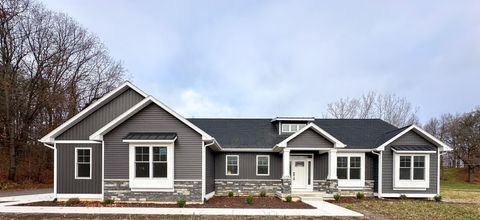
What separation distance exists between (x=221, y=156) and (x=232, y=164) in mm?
806

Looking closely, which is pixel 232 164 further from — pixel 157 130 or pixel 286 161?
Result: pixel 157 130

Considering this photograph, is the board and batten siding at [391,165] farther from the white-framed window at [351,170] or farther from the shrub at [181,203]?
the shrub at [181,203]

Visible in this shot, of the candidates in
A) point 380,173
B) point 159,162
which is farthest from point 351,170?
point 159,162

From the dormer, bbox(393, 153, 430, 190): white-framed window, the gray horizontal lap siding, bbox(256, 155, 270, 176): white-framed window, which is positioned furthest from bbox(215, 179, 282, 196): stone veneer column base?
bbox(393, 153, 430, 190): white-framed window

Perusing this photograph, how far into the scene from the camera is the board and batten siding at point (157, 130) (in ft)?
55.3

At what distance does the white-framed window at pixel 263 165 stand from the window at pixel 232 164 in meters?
1.30

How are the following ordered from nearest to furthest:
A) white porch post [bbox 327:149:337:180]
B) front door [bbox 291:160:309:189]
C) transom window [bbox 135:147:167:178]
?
transom window [bbox 135:147:167:178] < white porch post [bbox 327:149:337:180] < front door [bbox 291:160:309:189]

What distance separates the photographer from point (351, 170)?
21547mm

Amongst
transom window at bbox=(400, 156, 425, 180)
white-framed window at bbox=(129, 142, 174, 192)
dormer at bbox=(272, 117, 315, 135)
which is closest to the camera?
white-framed window at bbox=(129, 142, 174, 192)

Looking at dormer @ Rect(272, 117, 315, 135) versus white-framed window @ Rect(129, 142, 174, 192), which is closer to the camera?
white-framed window @ Rect(129, 142, 174, 192)

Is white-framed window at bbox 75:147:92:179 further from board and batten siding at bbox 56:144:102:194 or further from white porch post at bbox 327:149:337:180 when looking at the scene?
white porch post at bbox 327:149:337:180

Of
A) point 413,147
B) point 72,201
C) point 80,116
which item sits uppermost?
point 80,116

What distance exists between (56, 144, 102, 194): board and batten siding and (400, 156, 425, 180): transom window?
16.0 metres

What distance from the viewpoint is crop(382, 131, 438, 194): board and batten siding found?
2050cm
